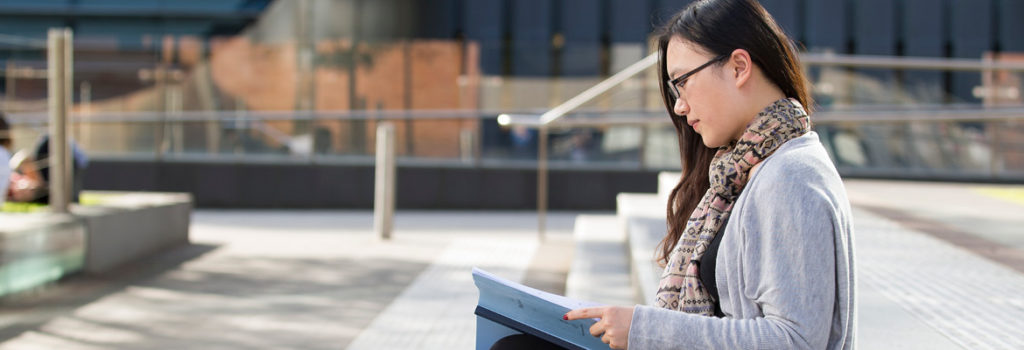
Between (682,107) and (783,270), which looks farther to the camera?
(682,107)

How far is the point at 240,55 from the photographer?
41.3ft

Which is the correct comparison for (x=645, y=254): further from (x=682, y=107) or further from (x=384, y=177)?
(x=384, y=177)

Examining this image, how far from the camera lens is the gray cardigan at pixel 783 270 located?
54.9 inches

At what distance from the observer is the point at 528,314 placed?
64.0 inches

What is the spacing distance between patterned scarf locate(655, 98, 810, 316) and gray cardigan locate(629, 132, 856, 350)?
4 cm

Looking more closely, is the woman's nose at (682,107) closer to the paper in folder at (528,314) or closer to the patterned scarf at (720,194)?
the patterned scarf at (720,194)

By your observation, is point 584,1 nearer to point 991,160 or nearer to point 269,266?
point 991,160

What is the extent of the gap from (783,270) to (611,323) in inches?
10.4

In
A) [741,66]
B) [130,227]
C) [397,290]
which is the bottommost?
[397,290]

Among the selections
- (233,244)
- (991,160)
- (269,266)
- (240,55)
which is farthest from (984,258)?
(240,55)

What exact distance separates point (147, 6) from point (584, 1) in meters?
6.15

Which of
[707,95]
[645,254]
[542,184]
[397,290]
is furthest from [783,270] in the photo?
[542,184]

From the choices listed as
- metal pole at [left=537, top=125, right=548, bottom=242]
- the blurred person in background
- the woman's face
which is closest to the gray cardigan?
the woman's face

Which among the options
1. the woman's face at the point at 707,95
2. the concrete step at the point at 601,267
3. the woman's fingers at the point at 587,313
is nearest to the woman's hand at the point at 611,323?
the woman's fingers at the point at 587,313
